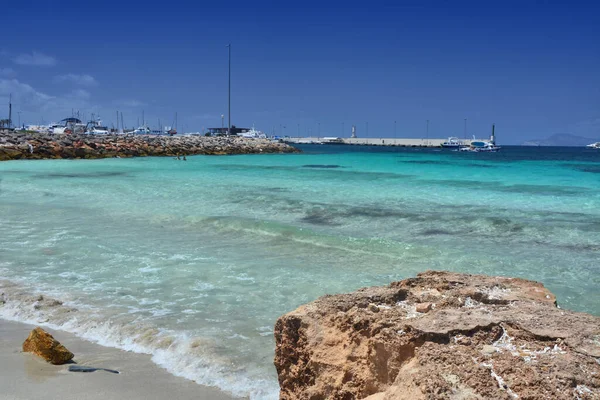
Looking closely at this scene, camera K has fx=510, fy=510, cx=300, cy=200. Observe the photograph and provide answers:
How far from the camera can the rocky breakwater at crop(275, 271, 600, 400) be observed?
6.09 ft

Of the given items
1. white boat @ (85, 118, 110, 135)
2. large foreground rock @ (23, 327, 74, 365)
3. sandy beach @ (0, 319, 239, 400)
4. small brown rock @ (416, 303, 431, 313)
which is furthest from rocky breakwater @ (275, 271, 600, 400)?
white boat @ (85, 118, 110, 135)

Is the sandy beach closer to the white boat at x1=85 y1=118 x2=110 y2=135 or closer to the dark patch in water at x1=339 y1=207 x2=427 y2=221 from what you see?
the dark patch in water at x1=339 y1=207 x2=427 y2=221

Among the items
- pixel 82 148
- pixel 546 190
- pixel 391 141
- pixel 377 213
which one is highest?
pixel 391 141

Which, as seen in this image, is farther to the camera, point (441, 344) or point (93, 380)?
point (93, 380)

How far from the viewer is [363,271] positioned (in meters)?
6.79

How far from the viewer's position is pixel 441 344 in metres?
2.12

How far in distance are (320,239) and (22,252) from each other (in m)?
4.62

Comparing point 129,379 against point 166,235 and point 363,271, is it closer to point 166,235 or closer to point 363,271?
point 363,271

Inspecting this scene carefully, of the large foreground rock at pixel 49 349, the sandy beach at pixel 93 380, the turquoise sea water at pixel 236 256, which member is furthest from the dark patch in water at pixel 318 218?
the large foreground rock at pixel 49 349

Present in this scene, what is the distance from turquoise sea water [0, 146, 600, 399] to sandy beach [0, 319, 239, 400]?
0.15 m

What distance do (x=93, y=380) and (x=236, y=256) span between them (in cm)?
402

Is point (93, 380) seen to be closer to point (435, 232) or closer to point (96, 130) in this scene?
point (435, 232)

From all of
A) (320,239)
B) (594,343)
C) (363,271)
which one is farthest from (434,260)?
(594,343)

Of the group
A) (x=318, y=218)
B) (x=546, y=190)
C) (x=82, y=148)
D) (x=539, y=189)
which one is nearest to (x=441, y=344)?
(x=318, y=218)
